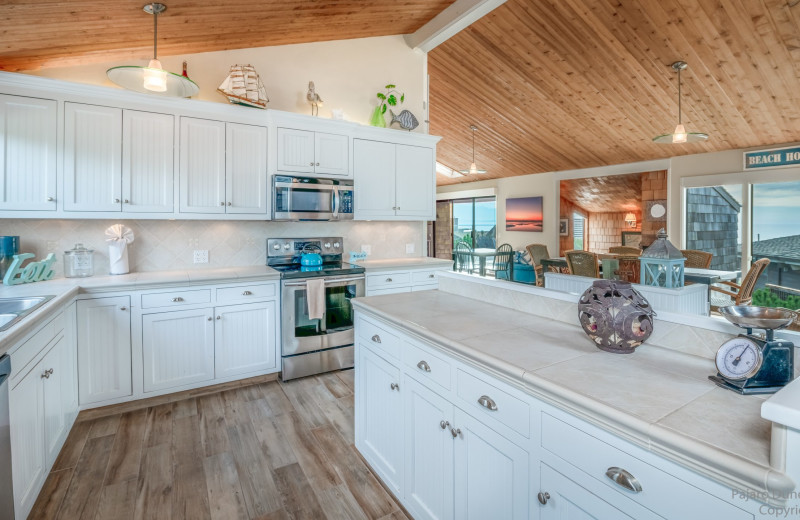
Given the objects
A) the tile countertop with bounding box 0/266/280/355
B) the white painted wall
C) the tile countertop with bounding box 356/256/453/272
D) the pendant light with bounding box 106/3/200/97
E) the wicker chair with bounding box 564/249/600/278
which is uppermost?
the white painted wall

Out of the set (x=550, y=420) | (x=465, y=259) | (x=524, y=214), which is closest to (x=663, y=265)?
(x=550, y=420)

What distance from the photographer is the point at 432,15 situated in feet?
13.7

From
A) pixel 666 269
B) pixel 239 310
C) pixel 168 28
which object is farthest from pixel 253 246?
pixel 666 269

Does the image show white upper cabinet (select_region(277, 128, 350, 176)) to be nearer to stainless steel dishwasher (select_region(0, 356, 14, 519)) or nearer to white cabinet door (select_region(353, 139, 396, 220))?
white cabinet door (select_region(353, 139, 396, 220))

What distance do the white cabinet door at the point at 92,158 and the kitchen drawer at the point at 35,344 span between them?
963mm

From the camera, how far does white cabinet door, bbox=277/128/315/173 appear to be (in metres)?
3.54

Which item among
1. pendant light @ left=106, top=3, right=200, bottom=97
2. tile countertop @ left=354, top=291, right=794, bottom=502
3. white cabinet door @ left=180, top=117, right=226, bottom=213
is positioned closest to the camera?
tile countertop @ left=354, top=291, right=794, bottom=502

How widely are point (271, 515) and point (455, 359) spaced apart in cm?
121

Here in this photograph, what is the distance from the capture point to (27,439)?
68.4 inches

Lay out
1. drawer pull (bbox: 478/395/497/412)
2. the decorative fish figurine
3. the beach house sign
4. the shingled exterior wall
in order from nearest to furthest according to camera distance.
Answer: drawer pull (bbox: 478/395/497/412) < the decorative fish figurine < the beach house sign < the shingled exterior wall

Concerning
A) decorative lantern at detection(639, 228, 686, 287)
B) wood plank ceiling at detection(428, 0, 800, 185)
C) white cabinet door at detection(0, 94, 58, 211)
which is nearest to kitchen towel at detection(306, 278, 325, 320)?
white cabinet door at detection(0, 94, 58, 211)

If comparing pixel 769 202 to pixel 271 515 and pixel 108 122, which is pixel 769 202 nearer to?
pixel 271 515

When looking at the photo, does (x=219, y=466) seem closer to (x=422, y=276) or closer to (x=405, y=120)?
(x=422, y=276)

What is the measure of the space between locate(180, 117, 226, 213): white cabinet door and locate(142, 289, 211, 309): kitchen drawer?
70 cm
